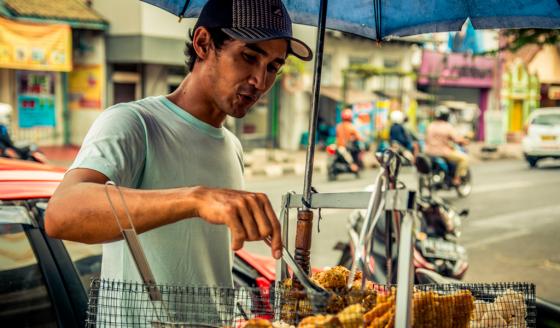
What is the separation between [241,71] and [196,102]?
0.22m

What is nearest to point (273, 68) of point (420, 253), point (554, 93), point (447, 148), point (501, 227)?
point (420, 253)

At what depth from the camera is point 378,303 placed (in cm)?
151

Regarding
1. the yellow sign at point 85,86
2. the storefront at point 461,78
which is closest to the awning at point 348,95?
the storefront at point 461,78

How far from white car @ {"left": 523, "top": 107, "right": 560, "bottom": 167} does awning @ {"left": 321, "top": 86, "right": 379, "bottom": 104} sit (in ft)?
20.7

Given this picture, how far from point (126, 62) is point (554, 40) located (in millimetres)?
14911

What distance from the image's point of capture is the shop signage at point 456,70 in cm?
2914

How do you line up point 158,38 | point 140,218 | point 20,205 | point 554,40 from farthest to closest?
point 158,38, point 554,40, point 20,205, point 140,218

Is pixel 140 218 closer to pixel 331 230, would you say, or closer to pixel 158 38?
pixel 331 230

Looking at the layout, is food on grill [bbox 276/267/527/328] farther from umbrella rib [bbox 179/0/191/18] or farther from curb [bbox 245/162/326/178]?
curb [bbox 245/162/326/178]

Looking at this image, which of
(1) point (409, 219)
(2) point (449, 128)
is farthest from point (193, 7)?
(2) point (449, 128)

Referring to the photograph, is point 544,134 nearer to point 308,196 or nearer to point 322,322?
point 308,196

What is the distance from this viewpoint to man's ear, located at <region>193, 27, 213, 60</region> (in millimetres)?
2008

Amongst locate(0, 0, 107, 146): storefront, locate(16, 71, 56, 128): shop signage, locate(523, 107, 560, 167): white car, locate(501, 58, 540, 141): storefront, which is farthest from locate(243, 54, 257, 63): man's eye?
locate(501, 58, 540, 141): storefront

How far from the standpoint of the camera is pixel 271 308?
1.54 meters
